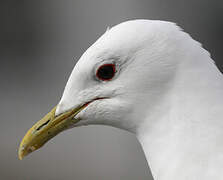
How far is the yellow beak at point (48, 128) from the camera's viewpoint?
3.01ft

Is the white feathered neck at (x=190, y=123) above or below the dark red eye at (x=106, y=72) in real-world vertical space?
below

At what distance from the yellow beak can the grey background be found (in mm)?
2268

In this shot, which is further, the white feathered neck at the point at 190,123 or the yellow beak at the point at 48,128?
the yellow beak at the point at 48,128

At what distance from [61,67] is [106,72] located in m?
3.34

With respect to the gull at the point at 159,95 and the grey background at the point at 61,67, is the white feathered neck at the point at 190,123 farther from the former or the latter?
the grey background at the point at 61,67

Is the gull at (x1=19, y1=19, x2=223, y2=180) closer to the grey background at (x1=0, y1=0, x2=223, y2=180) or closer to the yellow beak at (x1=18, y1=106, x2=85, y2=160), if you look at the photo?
the yellow beak at (x1=18, y1=106, x2=85, y2=160)

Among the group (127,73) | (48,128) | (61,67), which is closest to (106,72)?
(127,73)

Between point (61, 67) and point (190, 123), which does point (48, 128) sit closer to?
point (190, 123)

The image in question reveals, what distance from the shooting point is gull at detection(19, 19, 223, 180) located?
0.79 m

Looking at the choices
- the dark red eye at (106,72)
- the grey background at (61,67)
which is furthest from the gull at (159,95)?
the grey background at (61,67)

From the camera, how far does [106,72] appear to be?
858mm

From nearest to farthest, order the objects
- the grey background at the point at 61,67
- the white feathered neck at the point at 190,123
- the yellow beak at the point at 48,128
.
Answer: the white feathered neck at the point at 190,123 < the yellow beak at the point at 48,128 < the grey background at the point at 61,67

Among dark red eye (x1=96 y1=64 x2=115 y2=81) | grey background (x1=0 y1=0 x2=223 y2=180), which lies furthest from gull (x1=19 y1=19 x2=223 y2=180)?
grey background (x1=0 y1=0 x2=223 y2=180)

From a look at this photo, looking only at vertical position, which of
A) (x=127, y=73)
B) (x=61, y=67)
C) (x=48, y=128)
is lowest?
(x=61, y=67)
